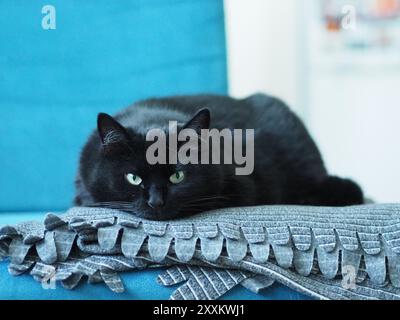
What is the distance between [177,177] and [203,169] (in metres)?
0.06

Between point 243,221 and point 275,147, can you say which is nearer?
point 243,221

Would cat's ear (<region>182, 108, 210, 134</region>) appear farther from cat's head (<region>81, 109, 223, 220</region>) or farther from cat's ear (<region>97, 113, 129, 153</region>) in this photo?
cat's ear (<region>97, 113, 129, 153</region>)

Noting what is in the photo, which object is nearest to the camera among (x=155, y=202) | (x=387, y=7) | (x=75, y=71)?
(x=155, y=202)

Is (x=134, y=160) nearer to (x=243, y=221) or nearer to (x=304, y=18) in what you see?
(x=243, y=221)

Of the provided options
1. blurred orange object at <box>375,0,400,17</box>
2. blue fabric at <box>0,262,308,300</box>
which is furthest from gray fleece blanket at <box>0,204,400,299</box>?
blurred orange object at <box>375,0,400,17</box>

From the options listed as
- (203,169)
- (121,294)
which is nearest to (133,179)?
(203,169)

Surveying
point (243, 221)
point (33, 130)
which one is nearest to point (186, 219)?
point (243, 221)

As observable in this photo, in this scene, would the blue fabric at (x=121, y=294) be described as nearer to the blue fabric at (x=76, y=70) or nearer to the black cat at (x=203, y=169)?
the black cat at (x=203, y=169)

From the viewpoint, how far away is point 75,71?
1525mm

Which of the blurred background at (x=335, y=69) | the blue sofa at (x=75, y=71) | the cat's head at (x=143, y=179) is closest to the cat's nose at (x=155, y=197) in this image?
the cat's head at (x=143, y=179)

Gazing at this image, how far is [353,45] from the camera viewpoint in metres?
2.04

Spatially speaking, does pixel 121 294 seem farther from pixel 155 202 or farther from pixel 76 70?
pixel 76 70
